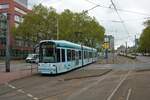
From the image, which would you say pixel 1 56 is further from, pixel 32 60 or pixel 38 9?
pixel 32 60

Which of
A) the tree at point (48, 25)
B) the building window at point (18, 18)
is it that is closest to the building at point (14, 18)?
the building window at point (18, 18)

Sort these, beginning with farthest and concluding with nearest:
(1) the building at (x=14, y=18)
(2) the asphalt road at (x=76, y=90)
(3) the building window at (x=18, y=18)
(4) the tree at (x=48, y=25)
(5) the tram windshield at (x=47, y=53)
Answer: (3) the building window at (x=18, y=18) < (1) the building at (x=14, y=18) < (4) the tree at (x=48, y=25) < (5) the tram windshield at (x=47, y=53) < (2) the asphalt road at (x=76, y=90)

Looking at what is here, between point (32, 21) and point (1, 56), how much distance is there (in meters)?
13.1

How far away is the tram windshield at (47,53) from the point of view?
3016 centimetres

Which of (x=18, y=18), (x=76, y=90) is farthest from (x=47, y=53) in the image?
(x=18, y=18)

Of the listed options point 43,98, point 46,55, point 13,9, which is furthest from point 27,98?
point 13,9

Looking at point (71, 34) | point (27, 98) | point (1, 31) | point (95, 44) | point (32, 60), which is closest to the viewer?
point (27, 98)

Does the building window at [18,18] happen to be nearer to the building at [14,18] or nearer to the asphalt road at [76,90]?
the building at [14,18]

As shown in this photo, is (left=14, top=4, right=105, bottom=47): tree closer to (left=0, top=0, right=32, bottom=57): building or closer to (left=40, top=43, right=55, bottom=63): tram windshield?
(left=0, top=0, right=32, bottom=57): building

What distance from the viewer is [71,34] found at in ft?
278

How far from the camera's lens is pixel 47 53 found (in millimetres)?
30422

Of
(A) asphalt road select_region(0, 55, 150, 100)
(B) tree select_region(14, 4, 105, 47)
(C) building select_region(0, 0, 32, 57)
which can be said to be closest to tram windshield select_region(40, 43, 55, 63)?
(A) asphalt road select_region(0, 55, 150, 100)

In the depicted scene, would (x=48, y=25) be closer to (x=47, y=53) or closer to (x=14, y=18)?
(x=14, y=18)

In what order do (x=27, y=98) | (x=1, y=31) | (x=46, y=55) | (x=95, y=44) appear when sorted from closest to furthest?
1. (x=27, y=98)
2. (x=46, y=55)
3. (x=1, y=31)
4. (x=95, y=44)
